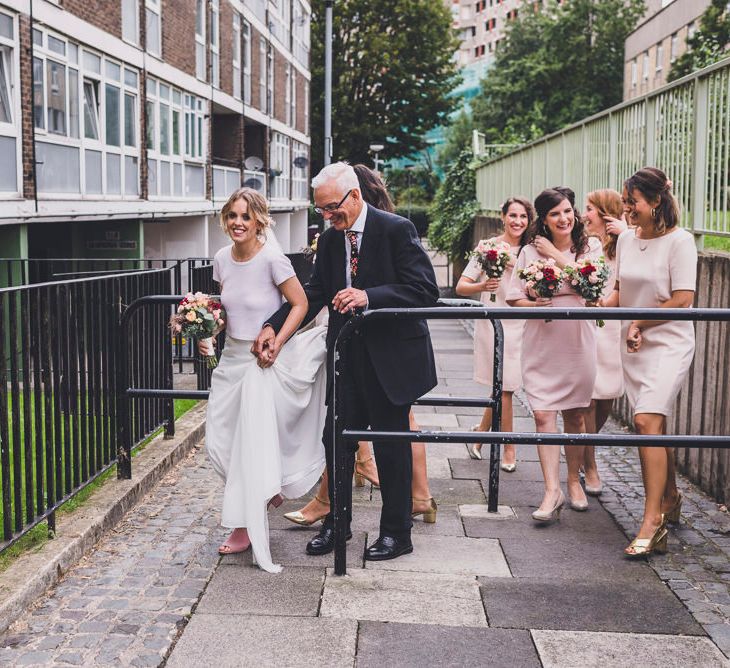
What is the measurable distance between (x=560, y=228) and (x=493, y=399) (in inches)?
42.5

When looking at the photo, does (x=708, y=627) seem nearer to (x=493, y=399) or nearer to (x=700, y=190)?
(x=493, y=399)

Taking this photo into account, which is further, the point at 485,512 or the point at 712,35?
the point at 712,35

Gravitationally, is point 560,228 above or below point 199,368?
above

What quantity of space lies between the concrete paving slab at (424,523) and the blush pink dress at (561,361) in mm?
796

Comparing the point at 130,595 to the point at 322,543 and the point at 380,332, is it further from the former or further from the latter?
the point at 380,332

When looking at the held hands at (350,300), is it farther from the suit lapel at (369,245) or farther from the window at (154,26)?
the window at (154,26)

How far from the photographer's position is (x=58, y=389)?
196 inches

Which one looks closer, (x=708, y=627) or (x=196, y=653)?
(x=196, y=653)

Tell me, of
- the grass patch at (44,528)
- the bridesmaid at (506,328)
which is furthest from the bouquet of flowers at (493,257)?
the grass patch at (44,528)

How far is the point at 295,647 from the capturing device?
3818mm

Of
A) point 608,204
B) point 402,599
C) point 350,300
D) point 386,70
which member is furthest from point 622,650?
point 386,70

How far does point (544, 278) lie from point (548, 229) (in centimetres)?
57

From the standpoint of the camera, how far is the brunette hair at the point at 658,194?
16.8ft

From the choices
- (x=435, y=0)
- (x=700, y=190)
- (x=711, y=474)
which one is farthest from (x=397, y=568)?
(x=435, y=0)
